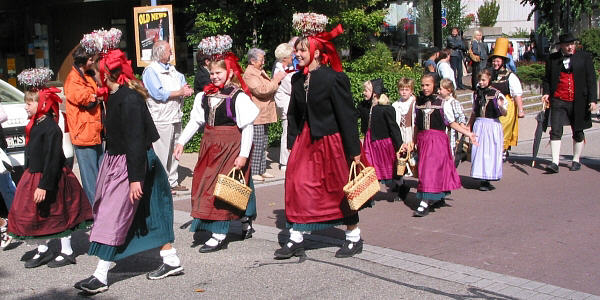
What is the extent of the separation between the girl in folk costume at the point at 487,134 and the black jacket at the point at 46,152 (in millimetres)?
5053

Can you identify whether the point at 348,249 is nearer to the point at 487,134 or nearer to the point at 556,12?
the point at 487,134

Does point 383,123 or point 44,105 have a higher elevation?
point 44,105

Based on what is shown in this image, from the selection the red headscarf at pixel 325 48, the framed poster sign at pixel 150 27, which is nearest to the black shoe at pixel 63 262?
the red headscarf at pixel 325 48

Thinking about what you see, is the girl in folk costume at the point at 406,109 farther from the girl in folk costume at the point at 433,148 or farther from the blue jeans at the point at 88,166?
the blue jeans at the point at 88,166

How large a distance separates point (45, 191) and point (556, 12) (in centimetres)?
2723

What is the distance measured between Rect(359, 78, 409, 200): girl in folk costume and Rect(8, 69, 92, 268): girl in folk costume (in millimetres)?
3539

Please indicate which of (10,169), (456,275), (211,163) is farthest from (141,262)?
(456,275)

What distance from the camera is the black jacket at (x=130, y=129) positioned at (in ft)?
18.0

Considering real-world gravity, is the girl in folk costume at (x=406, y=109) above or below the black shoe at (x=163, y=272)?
above

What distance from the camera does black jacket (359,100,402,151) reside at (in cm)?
877

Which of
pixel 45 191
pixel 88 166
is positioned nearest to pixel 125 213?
pixel 45 191

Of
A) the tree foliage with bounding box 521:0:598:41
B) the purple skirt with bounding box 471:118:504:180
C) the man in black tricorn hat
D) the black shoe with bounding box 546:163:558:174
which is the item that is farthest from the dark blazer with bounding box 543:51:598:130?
the tree foliage with bounding box 521:0:598:41

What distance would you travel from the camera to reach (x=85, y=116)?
7441 millimetres

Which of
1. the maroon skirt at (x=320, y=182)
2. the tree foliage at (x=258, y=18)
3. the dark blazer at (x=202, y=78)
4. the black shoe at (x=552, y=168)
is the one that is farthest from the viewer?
the tree foliage at (x=258, y=18)
